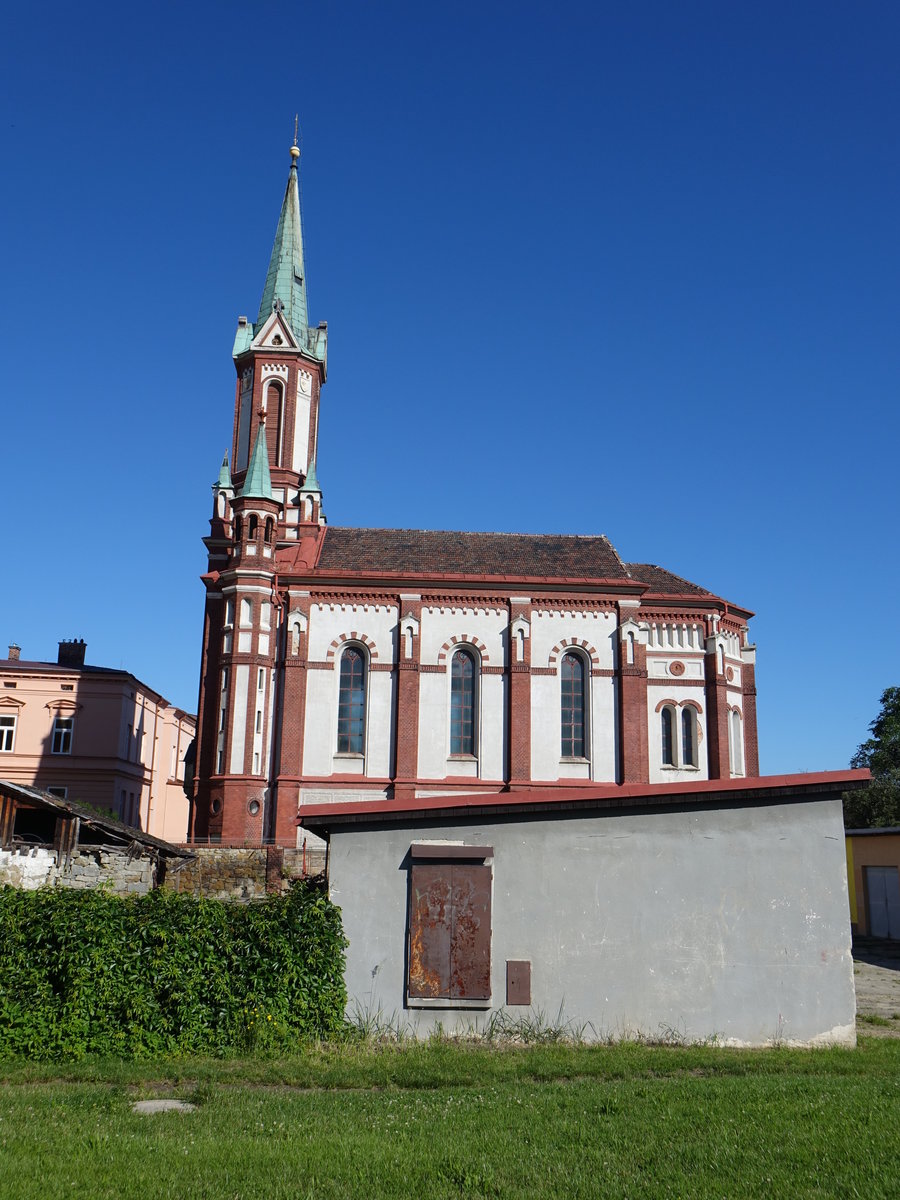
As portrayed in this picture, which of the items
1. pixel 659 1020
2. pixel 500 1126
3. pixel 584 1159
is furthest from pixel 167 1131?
pixel 659 1020

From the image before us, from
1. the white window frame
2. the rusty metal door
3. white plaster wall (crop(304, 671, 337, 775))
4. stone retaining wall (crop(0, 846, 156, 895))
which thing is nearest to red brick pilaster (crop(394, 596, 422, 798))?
white plaster wall (crop(304, 671, 337, 775))

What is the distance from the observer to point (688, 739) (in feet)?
124

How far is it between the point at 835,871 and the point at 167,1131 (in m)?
9.28

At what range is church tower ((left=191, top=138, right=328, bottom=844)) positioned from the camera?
34.7 metres

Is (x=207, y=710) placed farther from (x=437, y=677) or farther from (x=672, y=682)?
(x=672, y=682)

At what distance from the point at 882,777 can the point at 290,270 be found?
41.3m

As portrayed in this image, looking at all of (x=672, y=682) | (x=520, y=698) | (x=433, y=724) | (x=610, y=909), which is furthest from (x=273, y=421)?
(x=610, y=909)

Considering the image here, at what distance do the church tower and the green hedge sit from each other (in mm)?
21394

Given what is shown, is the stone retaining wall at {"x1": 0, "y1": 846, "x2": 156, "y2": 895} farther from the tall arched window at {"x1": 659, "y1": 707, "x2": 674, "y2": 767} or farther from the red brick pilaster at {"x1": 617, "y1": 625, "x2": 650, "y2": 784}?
the tall arched window at {"x1": 659, "y1": 707, "x2": 674, "y2": 767}

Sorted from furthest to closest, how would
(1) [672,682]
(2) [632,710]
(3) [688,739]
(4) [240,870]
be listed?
(1) [672,682] → (3) [688,739] → (2) [632,710] → (4) [240,870]

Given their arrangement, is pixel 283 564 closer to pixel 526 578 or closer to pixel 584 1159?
pixel 526 578

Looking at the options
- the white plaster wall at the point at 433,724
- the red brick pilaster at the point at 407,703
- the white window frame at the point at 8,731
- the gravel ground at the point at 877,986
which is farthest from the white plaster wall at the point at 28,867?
the white window frame at the point at 8,731

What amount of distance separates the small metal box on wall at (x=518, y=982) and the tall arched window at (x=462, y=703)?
22236 millimetres

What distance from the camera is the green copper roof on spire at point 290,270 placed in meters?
45.3
